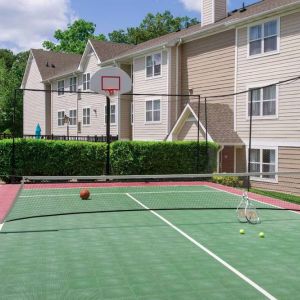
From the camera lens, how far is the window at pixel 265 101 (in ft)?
70.3

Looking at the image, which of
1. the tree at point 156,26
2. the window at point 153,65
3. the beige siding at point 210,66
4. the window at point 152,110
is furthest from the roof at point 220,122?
the tree at point 156,26

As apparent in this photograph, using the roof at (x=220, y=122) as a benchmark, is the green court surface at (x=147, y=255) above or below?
below

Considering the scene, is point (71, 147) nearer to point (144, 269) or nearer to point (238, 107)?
point (238, 107)

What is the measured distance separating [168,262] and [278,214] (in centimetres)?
641

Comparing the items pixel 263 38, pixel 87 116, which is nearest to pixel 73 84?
pixel 87 116

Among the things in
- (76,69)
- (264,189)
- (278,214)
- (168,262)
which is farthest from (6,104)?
(168,262)

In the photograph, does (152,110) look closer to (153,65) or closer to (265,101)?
(153,65)

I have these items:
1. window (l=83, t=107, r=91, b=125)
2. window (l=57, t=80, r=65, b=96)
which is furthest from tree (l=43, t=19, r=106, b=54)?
window (l=83, t=107, r=91, b=125)

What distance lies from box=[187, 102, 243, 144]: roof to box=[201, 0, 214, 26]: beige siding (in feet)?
18.8

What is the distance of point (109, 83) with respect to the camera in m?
22.0

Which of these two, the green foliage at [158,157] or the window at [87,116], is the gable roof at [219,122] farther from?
the window at [87,116]

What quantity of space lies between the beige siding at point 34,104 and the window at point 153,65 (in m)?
18.5

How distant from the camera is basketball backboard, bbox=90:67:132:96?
71.4 feet

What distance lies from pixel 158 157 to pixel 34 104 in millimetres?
28978
